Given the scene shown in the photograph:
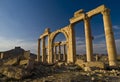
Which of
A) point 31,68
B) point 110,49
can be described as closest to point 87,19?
point 110,49

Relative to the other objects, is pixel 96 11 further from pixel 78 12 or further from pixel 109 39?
pixel 109 39

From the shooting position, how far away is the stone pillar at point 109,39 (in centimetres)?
1808

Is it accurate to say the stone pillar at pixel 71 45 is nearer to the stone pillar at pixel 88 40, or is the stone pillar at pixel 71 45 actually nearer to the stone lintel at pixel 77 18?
the stone lintel at pixel 77 18

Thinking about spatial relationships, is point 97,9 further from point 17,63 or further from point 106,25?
point 17,63

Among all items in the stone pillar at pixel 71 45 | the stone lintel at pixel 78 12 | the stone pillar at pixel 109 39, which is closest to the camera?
the stone pillar at pixel 109 39

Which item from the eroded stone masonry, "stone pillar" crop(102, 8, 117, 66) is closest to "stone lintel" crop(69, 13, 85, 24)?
the eroded stone masonry

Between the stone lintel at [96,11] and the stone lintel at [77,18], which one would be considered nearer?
the stone lintel at [96,11]

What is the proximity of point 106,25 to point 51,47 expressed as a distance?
1524 cm

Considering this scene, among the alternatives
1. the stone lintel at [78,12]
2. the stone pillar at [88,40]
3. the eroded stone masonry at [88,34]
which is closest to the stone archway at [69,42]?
the eroded stone masonry at [88,34]

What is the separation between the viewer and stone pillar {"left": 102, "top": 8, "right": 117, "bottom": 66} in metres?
18.1

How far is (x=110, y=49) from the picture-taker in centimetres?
1828

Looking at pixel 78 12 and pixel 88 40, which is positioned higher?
pixel 78 12

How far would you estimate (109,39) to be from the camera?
18688mm

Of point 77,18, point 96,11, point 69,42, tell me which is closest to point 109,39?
point 96,11
